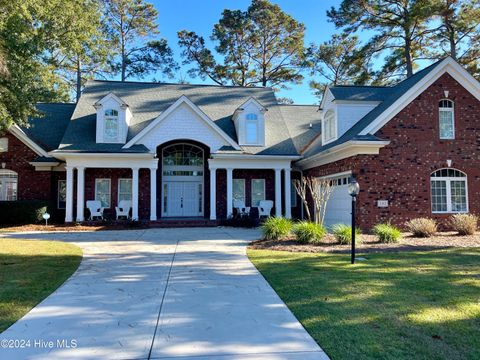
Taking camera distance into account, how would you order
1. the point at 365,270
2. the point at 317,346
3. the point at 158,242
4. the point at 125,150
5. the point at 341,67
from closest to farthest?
the point at 317,346
the point at 365,270
the point at 158,242
the point at 125,150
the point at 341,67

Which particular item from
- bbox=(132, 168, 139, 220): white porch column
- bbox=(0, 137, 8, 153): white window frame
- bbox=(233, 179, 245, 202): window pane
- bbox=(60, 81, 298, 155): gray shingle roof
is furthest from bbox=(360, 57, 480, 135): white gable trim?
bbox=(0, 137, 8, 153): white window frame

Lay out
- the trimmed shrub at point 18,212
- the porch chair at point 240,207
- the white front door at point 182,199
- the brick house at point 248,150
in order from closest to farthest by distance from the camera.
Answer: the brick house at point 248,150 < the trimmed shrub at point 18,212 < the porch chair at point 240,207 < the white front door at point 182,199

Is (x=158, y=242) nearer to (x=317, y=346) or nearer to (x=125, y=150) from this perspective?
(x=125, y=150)

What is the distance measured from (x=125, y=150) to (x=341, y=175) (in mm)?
10181

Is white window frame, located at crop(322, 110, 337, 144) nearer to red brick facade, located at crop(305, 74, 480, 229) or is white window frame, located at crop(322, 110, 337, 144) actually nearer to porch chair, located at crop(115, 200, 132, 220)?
red brick facade, located at crop(305, 74, 480, 229)

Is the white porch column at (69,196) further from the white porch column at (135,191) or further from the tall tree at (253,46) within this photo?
the tall tree at (253,46)

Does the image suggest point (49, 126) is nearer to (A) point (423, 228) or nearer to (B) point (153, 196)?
(B) point (153, 196)

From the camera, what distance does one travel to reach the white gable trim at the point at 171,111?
725 inches

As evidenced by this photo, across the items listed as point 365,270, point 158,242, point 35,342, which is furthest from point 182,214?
point 35,342

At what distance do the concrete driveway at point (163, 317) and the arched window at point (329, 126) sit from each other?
10834mm

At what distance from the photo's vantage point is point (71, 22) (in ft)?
63.5

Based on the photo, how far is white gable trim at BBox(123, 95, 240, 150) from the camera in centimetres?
1841

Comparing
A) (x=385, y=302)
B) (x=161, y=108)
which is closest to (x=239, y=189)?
(x=161, y=108)

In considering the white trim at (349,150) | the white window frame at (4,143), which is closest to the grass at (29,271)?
the white window frame at (4,143)
